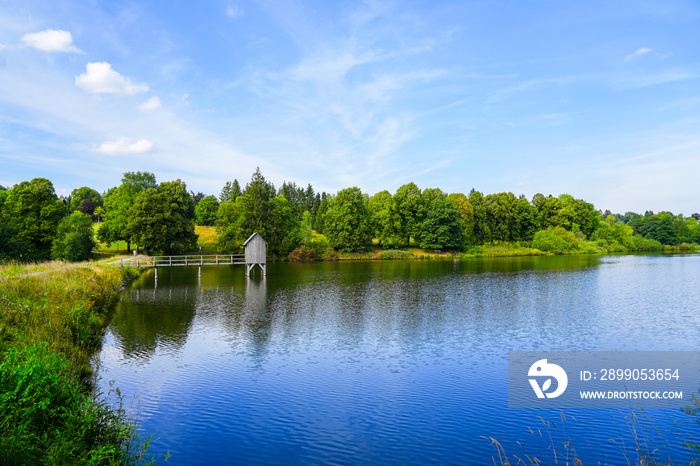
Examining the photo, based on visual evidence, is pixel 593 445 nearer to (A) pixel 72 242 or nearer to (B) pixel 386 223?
(A) pixel 72 242

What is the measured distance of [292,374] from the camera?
42.4 ft

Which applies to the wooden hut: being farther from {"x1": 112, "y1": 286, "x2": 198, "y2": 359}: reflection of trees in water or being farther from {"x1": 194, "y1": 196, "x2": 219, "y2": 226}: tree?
{"x1": 194, "y1": 196, "x2": 219, "y2": 226}: tree

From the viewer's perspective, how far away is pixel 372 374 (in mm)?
12883

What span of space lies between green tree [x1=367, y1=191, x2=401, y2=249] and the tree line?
0.21 metres

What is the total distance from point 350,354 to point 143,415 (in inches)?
281

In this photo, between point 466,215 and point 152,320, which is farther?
point 466,215

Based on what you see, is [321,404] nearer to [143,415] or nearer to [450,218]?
[143,415]

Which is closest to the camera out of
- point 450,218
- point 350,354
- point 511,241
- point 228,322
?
point 350,354

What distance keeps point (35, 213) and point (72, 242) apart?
30.6ft

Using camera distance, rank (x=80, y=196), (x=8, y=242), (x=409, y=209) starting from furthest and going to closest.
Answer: (x=80, y=196) → (x=409, y=209) → (x=8, y=242)

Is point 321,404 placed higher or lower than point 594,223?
lower

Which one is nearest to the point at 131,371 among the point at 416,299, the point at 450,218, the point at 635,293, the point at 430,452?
the point at 430,452

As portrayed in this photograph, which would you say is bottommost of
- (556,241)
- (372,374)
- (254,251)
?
(372,374)

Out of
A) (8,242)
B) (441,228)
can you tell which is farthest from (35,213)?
(441,228)
